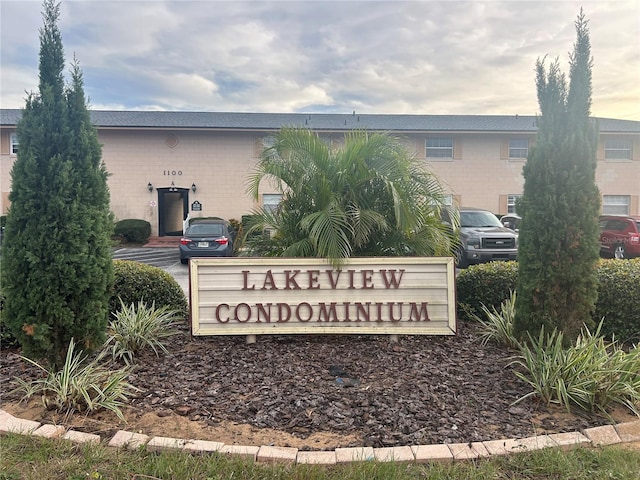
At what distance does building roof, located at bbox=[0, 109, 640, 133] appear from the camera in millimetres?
20547

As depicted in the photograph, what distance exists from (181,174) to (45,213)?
703 inches

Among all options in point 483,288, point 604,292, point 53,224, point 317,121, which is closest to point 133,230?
point 317,121

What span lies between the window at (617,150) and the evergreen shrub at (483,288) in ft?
67.3

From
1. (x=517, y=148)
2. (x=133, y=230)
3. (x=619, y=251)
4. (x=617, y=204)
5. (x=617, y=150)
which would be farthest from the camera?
(x=617, y=204)

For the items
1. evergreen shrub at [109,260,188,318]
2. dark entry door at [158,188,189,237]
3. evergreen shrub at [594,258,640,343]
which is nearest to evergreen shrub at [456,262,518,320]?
evergreen shrub at [594,258,640,343]

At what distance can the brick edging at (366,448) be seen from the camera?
8.42ft

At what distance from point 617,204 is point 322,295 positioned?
22.9 meters

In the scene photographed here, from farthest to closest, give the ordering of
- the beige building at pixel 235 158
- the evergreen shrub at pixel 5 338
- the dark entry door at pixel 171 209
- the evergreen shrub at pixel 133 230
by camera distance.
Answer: the dark entry door at pixel 171 209 < the beige building at pixel 235 158 < the evergreen shrub at pixel 133 230 < the evergreen shrub at pixel 5 338

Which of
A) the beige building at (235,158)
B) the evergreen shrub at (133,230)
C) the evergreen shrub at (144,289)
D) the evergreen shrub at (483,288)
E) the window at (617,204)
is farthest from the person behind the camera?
the window at (617,204)

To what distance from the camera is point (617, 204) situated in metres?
22.0

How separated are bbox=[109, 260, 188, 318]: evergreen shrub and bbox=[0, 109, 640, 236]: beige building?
13.9 metres

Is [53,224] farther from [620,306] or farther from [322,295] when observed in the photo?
[620,306]

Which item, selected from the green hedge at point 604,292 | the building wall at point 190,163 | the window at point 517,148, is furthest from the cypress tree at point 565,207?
the window at point 517,148

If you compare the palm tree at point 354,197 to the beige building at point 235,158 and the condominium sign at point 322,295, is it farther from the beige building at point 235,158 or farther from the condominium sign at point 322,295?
the beige building at point 235,158
